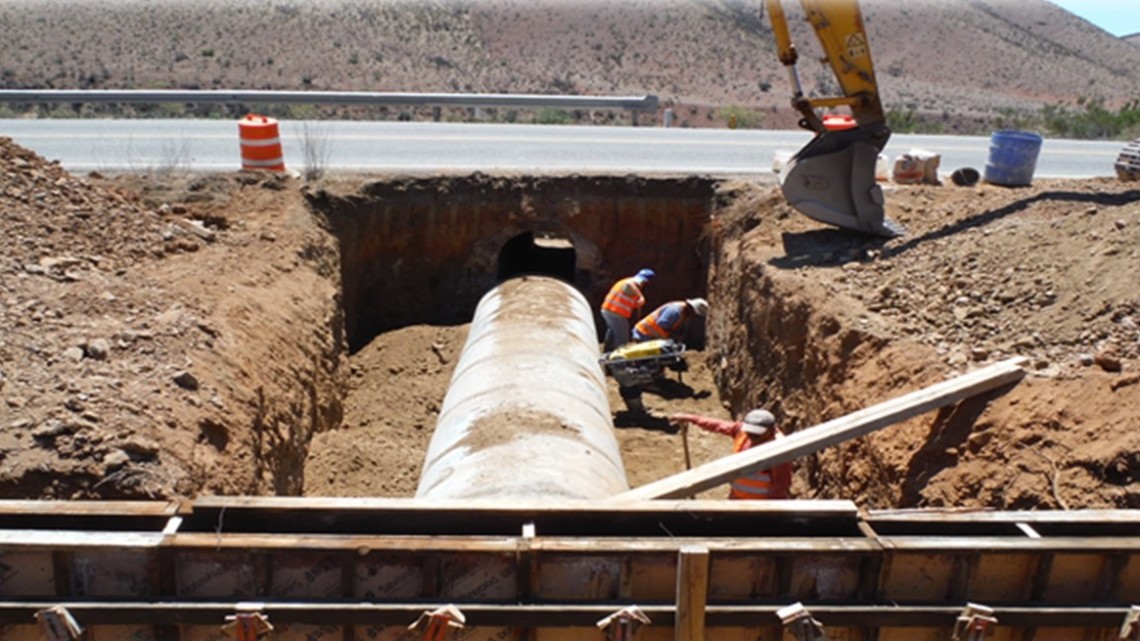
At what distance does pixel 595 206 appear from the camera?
1684 centimetres

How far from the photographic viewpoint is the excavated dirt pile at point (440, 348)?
723cm

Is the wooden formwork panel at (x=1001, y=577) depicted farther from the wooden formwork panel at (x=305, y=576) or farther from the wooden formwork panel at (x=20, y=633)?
the wooden formwork panel at (x=20, y=633)

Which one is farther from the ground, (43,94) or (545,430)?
(43,94)

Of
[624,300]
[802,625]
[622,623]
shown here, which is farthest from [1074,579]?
[624,300]

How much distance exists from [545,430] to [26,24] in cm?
4700

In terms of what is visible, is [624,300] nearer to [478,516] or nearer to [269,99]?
→ [478,516]

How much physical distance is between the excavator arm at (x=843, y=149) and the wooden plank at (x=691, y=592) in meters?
8.74

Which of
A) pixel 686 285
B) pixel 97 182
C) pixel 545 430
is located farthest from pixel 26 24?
pixel 545 430

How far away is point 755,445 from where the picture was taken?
8.13 meters

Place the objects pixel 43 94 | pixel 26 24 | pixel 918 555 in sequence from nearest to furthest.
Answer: pixel 918 555
pixel 43 94
pixel 26 24

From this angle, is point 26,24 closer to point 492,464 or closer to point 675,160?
point 675,160

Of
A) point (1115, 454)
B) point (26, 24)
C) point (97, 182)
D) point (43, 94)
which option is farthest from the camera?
point (26, 24)

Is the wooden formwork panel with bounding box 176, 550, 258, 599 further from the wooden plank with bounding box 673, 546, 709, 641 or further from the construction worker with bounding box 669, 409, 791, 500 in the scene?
the construction worker with bounding box 669, 409, 791, 500

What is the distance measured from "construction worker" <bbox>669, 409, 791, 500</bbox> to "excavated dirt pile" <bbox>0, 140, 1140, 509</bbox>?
111cm
